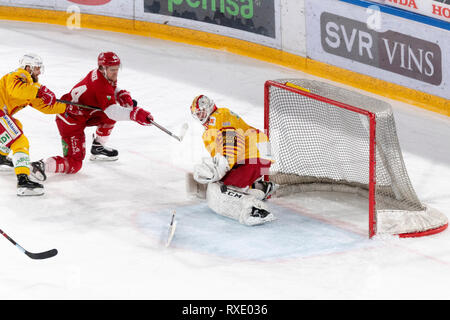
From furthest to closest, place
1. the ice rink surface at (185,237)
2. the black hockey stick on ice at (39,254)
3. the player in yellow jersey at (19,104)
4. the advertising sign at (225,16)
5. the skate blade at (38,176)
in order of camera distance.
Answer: the advertising sign at (225,16) < the skate blade at (38,176) < the player in yellow jersey at (19,104) < the black hockey stick on ice at (39,254) < the ice rink surface at (185,237)

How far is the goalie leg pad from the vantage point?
526 centimetres

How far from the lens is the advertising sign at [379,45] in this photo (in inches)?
298

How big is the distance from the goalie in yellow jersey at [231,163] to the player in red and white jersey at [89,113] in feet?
2.73

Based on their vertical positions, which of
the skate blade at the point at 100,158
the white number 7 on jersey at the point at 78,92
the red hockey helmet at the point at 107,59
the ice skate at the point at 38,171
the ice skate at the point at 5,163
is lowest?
the skate blade at the point at 100,158

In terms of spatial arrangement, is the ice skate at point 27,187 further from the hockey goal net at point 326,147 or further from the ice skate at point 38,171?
the hockey goal net at point 326,147

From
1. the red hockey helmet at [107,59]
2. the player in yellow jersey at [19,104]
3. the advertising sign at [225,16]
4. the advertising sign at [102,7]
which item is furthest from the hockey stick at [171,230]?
the advertising sign at [102,7]

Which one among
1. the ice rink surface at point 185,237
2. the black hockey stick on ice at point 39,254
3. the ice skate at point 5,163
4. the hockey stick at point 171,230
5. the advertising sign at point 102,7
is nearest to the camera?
the ice rink surface at point 185,237

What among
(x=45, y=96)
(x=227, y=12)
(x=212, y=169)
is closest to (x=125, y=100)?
(x=45, y=96)

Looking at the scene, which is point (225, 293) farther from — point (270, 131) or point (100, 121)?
point (100, 121)

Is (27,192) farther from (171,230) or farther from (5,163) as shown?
(171,230)

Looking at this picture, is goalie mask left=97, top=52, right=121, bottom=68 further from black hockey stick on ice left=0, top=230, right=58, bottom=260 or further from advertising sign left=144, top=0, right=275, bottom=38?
advertising sign left=144, top=0, right=275, bottom=38

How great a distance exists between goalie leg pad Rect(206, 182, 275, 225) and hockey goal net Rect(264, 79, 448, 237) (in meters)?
0.58

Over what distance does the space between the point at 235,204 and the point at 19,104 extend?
1.69 metres

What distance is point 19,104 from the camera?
231 inches
